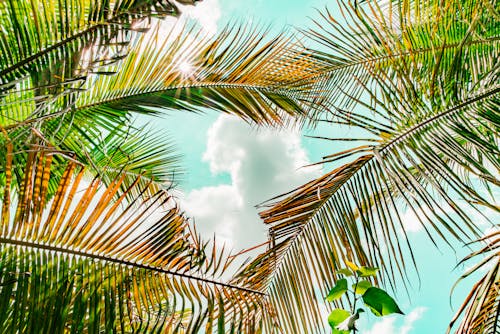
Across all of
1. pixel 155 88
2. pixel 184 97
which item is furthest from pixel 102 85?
pixel 184 97

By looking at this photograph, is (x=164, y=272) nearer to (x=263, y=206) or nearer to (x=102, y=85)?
(x=263, y=206)

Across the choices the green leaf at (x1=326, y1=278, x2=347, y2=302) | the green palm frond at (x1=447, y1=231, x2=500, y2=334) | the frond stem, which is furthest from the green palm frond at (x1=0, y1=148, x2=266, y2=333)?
the green palm frond at (x1=447, y1=231, x2=500, y2=334)

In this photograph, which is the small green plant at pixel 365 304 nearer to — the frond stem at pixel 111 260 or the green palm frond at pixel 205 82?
the frond stem at pixel 111 260

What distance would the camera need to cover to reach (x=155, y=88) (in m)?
2.90

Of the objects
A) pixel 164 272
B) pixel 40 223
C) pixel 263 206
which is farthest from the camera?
pixel 263 206

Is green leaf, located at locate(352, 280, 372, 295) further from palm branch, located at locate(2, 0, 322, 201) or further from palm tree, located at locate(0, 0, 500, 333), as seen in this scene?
palm branch, located at locate(2, 0, 322, 201)

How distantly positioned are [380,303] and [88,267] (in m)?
0.90

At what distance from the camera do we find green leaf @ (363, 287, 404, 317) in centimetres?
117

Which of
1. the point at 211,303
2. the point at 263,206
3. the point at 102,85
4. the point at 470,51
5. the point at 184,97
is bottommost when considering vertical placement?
the point at 211,303

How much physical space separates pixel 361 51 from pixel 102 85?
5.51ft

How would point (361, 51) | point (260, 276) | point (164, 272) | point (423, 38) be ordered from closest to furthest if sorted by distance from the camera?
point (164, 272) → point (260, 276) → point (423, 38) → point (361, 51)

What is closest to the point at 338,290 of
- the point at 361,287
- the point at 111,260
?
the point at 361,287

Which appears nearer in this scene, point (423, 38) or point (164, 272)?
point (164, 272)

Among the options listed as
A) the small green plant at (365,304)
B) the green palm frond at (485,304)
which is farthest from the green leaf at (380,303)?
the green palm frond at (485,304)
